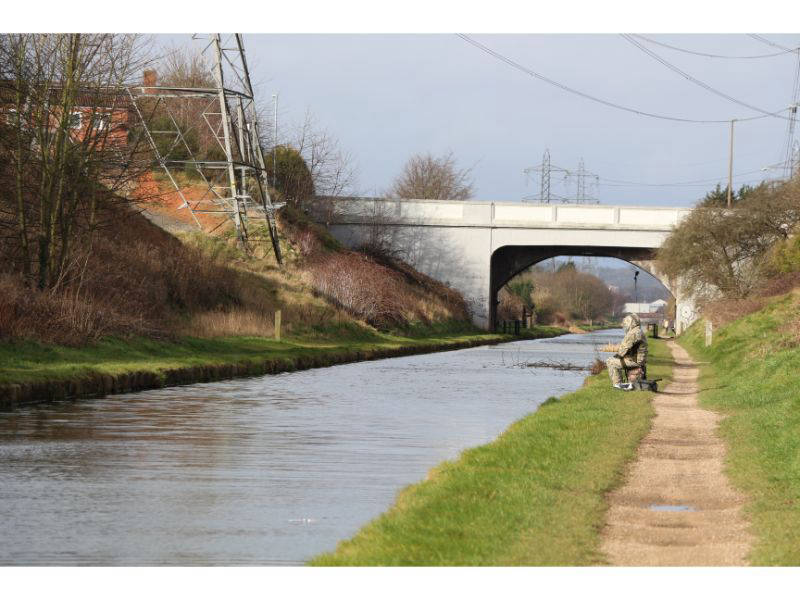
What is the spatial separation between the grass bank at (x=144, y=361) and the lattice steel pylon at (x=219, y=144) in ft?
26.3

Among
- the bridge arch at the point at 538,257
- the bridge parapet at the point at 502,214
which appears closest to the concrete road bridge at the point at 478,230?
the bridge parapet at the point at 502,214

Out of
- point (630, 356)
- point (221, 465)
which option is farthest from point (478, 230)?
point (221, 465)

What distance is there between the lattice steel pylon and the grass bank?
8.02 metres

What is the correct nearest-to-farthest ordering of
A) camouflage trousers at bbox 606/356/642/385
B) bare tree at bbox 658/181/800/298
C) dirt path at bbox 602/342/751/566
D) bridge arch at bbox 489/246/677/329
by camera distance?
dirt path at bbox 602/342/751/566 < camouflage trousers at bbox 606/356/642/385 < bare tree at bbox 658/181/800/298 < bridge arch at bbox 489/246/677/329

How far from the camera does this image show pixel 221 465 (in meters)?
14.8

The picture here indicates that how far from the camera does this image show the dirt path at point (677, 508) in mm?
9016

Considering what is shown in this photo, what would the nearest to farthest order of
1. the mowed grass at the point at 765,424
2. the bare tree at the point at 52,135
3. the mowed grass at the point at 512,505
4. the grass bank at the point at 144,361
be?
the mowed grass at the point at 512,505 < the mowed grass at the point at 765,424 < the grass bank at the point at 144,361 < the bare tree at the point at 52,135

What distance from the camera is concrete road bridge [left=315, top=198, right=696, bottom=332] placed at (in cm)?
7206

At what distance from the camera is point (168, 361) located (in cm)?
2888

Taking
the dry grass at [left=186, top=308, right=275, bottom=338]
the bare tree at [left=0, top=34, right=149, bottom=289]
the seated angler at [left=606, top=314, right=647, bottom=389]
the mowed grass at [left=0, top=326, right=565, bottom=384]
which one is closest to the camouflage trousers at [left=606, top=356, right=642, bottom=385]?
the seated angler at [left=606, top=314, right=647, bottom=389]

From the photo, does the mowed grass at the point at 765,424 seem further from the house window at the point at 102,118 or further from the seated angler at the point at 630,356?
the house window at the point at 102,118

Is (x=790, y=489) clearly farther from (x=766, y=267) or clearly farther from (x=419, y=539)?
(x=766, y=267)

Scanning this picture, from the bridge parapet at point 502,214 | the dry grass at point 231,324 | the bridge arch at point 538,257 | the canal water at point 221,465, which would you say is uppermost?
the bridge parapet at point 502,214

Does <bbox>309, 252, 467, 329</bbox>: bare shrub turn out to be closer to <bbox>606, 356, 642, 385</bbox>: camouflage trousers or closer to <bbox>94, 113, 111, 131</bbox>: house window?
<bbox>94, 113, 111, 131</bbox>: house window
